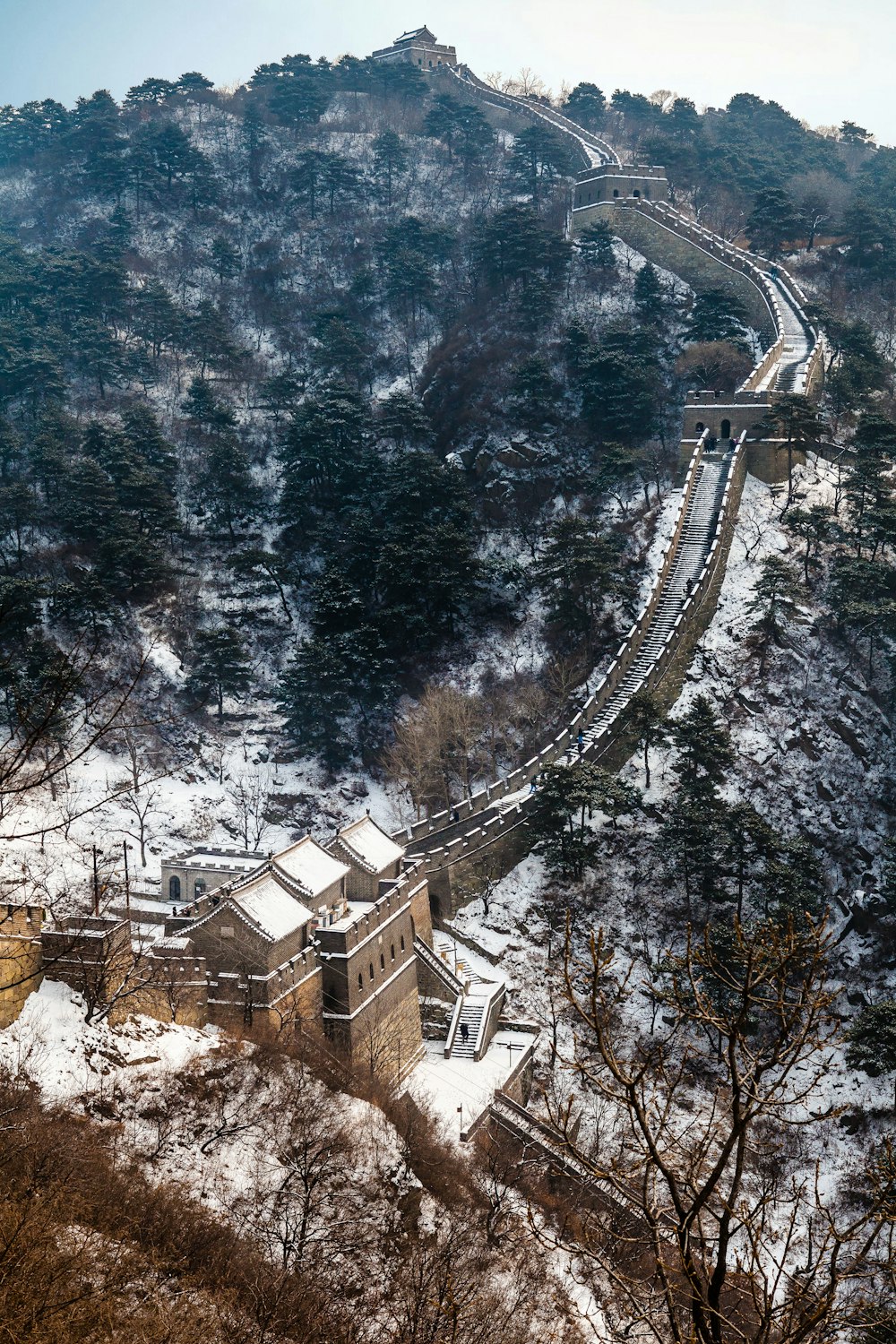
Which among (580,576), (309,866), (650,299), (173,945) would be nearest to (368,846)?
(309,866)

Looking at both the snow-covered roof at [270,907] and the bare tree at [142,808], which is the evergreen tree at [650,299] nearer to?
the bare tree at [142,808]

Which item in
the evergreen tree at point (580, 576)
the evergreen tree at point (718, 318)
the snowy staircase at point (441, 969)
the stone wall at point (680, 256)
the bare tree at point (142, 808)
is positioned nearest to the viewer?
the snowy staircase at point (441, 969)

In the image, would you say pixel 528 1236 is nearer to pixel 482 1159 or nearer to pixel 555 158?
pixel 482 1159

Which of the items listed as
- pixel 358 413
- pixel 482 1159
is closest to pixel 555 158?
pixel 358 413

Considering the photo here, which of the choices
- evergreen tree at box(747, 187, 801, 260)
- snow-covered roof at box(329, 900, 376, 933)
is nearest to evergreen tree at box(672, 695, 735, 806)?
snow-covered roof at box(329, 900, 376, 933)

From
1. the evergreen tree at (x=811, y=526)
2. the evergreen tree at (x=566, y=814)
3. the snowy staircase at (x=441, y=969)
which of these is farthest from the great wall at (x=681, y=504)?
the snowy staircase at (x=441, y=969)

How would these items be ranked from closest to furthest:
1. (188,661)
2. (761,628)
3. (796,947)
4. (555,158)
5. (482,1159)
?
1. (796,947)
2. (482,1159)
3. (761,628)
4. (188,661)
5. (555,158)
